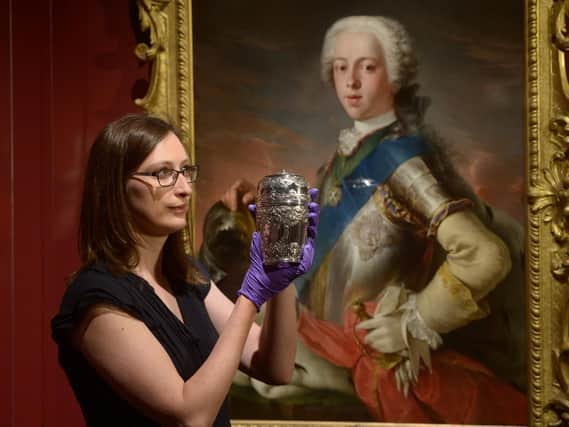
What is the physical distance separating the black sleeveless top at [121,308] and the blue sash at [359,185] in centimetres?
67

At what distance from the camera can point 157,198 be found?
1546 mm

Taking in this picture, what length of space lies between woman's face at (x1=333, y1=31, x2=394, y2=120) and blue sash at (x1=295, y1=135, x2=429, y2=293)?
0.09m

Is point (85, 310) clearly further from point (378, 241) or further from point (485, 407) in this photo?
point (485, 407)

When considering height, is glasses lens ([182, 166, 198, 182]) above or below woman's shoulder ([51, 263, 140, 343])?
above

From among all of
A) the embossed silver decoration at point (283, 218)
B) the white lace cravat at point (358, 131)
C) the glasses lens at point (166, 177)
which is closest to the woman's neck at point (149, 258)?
the glasses lens at point (166, 177)

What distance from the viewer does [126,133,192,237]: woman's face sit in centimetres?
155

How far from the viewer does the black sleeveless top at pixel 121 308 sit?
1469 millimetres

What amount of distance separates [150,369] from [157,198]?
13.5 inches

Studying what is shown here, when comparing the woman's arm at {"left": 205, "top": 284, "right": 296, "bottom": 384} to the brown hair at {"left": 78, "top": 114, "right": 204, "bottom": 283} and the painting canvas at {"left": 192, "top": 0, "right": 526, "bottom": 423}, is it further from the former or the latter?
the painting canvas at {"left": 192, "top": 0, "right": 526, "bottom": 423}

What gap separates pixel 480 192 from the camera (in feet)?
6.95

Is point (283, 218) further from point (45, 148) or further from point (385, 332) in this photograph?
point (45, 148)

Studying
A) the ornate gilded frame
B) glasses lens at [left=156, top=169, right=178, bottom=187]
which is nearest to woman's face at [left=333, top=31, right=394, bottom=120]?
the ornate gilded frame

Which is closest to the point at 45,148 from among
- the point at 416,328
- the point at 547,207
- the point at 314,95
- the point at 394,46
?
the point at 314,95

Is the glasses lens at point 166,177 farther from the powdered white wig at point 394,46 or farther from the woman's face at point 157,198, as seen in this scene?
the powdered white wig at point 394,46
